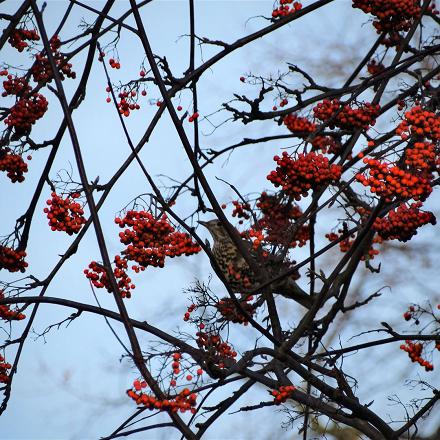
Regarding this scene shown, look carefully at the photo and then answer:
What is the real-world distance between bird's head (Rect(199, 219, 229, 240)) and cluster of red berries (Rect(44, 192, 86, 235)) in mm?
2855

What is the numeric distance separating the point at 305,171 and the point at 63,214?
1044mm

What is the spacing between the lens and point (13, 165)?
388 cm

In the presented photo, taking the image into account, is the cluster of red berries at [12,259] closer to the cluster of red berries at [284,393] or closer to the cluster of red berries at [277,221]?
the cluster of red berries at [277,221]

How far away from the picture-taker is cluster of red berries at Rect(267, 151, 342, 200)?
3.38 m

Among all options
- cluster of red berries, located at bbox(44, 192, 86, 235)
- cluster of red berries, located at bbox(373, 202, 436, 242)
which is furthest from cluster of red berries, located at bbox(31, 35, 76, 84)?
cluster of red berries, located at bbox(373, 202, 436, 242)

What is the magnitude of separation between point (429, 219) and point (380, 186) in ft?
2.49

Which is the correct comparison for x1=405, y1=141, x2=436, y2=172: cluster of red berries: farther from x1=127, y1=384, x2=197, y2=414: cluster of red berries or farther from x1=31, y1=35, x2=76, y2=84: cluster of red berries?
x1=31, y1=35, x2=76, y2=84: cluster of red berries

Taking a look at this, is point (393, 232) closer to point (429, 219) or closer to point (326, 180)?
point (429, 219)

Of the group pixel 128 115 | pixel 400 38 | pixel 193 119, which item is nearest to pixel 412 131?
pixel 193 119

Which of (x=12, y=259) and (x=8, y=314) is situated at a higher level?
(x=12, y=259)

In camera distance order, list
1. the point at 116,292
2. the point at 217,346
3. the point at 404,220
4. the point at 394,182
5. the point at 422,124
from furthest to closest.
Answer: the point at 404,220, the point at 217,346, the point at 422,124, the point at 394,182, the point at 116,292

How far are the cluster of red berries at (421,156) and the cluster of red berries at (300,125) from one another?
127 cm

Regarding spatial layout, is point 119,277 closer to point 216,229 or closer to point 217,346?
point 217,346

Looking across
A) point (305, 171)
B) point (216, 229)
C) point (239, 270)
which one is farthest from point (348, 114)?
point (216, 229)
